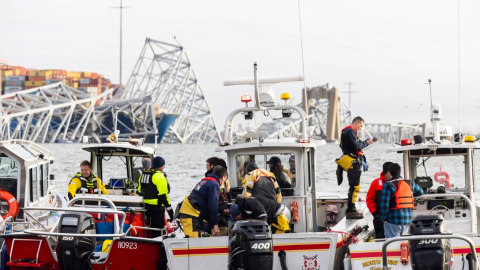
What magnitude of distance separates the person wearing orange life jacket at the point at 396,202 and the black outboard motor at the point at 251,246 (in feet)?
A: 6.99

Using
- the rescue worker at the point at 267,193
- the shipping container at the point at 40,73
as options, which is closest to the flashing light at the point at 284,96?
the rescue worker at the point at 267,193

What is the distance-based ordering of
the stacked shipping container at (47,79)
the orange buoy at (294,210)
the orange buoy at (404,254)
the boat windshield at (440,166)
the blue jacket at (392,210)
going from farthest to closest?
the stacked shipping container at (47,79), the boat windshield at (440,166), the orange buoy at (294,210), the blue jacket at (392,210), the orange buoy at (404,254)

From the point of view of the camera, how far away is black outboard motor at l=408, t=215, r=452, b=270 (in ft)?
30.9

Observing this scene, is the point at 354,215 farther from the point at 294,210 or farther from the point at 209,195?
the point at 209,195

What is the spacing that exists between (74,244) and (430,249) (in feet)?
16.1

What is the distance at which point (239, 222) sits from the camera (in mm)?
10133

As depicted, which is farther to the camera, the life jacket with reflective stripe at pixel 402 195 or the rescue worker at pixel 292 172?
the rescue worker at pixel 292 172

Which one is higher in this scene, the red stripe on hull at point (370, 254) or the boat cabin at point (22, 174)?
the boat cabin at point (22, 174)

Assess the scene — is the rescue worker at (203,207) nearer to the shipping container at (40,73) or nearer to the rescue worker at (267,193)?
the rescue worker at (267,193)

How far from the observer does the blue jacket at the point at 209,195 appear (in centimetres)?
1107

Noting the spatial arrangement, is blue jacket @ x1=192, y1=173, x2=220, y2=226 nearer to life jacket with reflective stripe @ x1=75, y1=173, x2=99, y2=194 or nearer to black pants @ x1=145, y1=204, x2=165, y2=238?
black pants @ x1=145, y1=204, x2=165, y2=238

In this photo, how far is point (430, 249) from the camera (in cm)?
945

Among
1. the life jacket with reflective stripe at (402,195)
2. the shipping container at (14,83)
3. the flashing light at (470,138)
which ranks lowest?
the life jacket with reflective stripe at (402,195)


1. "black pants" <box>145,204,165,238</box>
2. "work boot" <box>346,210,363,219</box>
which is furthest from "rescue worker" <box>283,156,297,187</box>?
"black pants" <box>145,204,165,238</box>
